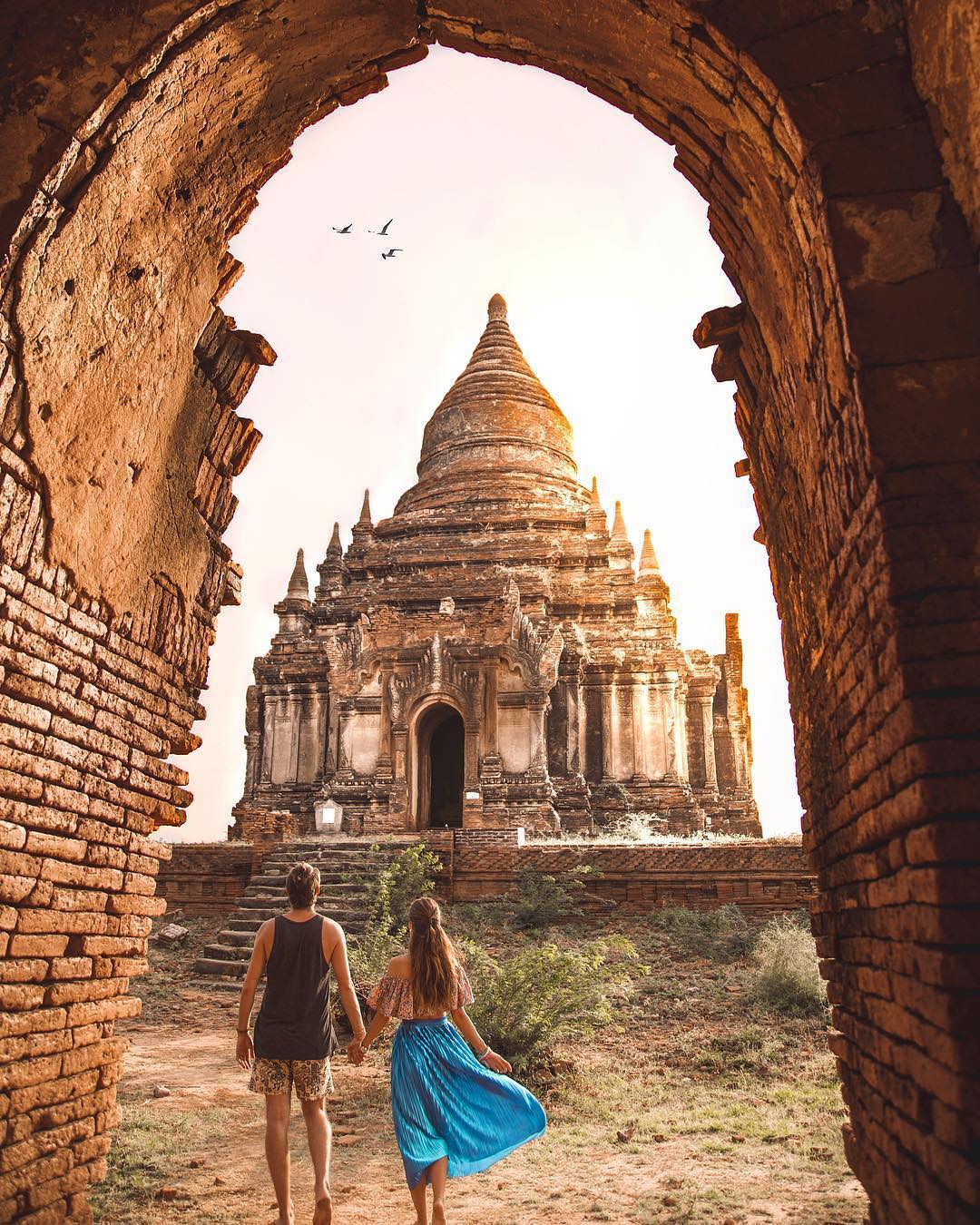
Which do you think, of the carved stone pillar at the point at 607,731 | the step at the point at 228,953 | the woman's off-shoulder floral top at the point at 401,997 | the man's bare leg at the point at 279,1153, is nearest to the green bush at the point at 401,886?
the step at the point at 228,953

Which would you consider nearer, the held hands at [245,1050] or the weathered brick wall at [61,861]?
the weathered brick wall at [61,861]

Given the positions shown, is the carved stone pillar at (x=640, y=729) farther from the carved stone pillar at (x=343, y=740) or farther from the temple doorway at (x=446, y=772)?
the carved stone pillar at (x=343, y=740)

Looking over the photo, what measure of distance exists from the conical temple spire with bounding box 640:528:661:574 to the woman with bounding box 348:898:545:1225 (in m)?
16.6

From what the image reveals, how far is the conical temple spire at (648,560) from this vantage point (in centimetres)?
2109

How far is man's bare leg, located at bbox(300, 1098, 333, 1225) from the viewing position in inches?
172

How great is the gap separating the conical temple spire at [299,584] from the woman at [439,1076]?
54.8 ft

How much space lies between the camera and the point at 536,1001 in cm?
799

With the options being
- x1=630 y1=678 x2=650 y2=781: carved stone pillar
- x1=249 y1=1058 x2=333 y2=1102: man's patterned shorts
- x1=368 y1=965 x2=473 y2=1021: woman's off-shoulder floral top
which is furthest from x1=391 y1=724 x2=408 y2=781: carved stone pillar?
x1=249 y1=1058 x2=333 y2=1102: man's patterned shorts

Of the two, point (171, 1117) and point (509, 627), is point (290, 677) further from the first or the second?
point (171, 1117)

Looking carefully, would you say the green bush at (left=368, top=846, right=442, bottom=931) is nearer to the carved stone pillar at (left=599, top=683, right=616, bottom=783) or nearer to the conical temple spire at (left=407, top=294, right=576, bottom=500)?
the carved stone pillar at (left=599, top=683, right=616, bottom=783)

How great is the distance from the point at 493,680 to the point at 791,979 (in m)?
8.90

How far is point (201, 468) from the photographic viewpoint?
18.2 feet

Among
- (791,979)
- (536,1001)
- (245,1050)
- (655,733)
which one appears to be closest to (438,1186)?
(245,1050)

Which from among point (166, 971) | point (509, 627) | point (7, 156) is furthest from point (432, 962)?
point (509, 627)
